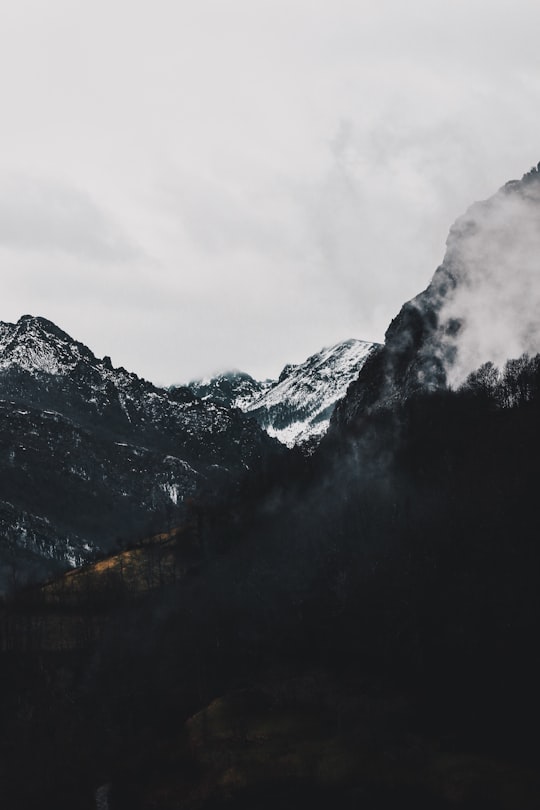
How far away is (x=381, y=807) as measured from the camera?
188 m

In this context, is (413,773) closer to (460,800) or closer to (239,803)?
(460,800)

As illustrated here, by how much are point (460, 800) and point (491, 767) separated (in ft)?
47.2

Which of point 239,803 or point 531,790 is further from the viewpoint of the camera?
point 239,803

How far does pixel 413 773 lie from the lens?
197000 mm

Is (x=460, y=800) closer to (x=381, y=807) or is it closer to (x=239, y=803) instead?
(x=381, y=807)

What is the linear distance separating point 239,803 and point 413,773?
109 feet

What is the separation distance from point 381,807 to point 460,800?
13971mm

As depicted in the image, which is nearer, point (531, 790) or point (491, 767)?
point (531, 790)

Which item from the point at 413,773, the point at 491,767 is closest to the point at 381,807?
the point at 413,773

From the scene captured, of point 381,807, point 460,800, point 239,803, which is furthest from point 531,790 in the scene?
point 239,803

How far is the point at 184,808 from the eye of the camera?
198750 millimetres

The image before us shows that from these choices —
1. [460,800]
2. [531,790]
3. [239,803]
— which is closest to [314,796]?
[239,803]

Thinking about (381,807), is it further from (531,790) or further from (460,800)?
(531,790)

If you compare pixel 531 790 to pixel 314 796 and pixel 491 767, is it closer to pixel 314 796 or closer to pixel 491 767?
pixel 491 767
